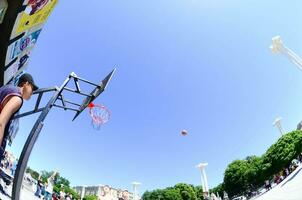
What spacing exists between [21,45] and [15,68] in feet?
3.13

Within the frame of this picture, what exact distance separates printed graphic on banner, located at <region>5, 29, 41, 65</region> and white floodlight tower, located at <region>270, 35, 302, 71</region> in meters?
51.1

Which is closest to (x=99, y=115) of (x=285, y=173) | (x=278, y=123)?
(x=285, y=173)

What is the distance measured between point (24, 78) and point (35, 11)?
29.0 ft

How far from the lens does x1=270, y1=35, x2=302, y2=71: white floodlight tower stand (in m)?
53.5

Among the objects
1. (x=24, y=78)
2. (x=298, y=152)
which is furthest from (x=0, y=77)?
(x=298, y=152)

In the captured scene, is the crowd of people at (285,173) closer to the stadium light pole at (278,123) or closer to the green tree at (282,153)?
the green tree at (282,153)

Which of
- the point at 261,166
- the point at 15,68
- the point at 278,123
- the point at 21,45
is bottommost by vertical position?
the point at 15,68

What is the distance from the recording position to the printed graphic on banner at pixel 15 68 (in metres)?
10.6

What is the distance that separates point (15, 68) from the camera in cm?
1135

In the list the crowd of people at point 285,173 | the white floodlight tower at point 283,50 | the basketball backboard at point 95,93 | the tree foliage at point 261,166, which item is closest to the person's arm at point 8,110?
the basketball backboard at point 95,93

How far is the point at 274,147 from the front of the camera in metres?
55.1

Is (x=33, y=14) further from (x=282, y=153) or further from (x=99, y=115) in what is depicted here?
(x=282, y=153)

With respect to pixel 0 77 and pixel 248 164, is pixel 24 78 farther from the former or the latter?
pixel 248 164

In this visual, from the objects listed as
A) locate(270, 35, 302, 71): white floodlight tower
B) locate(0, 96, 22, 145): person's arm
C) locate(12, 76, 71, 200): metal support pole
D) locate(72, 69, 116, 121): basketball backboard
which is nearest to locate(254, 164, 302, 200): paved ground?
locate(72, 69, 116, 121): basketball backboard
